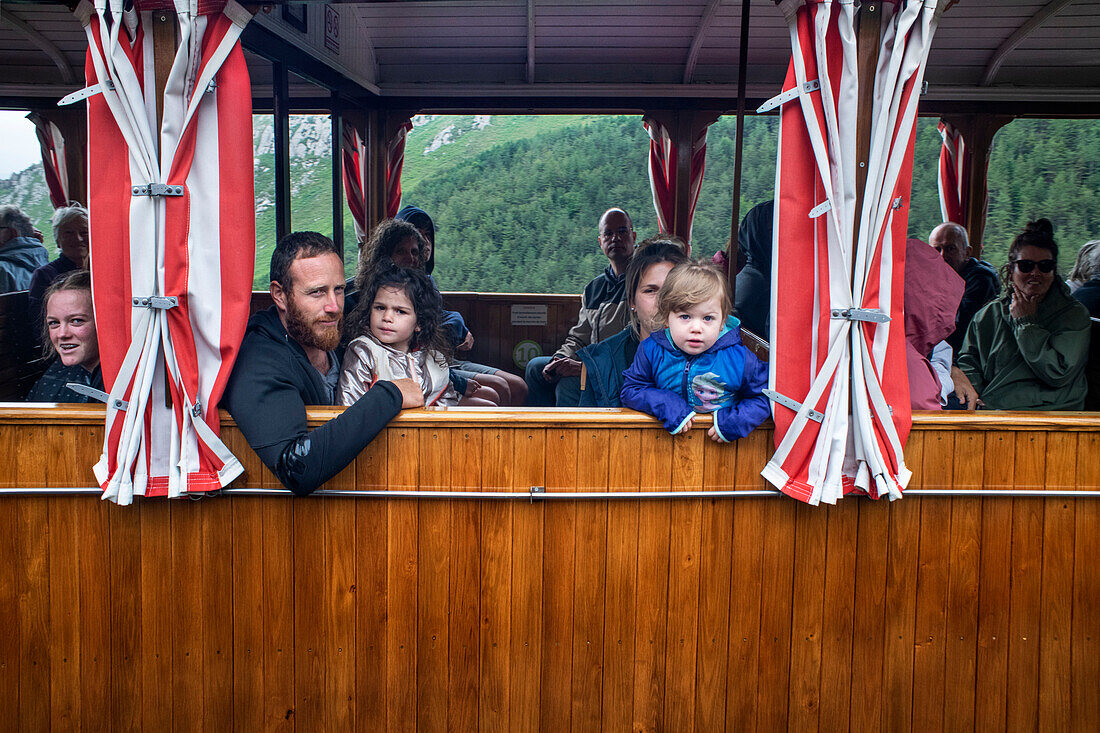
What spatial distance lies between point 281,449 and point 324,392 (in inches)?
14.5

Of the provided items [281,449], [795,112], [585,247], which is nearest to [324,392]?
[281,449]

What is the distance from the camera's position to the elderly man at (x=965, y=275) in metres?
5.12

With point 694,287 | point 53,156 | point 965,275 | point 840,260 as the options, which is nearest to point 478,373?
point 694,287

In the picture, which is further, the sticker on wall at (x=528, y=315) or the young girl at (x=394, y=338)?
the sticker on wall at (x=528, y=315)

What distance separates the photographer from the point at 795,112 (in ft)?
6.88

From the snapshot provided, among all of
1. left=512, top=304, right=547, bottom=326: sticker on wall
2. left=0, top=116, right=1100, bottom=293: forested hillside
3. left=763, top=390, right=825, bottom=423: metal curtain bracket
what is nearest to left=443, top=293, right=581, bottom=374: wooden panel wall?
left=512, top=304, right=547, bottom=326: sticker on wall

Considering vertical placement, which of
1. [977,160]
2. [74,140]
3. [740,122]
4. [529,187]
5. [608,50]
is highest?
[529,187]

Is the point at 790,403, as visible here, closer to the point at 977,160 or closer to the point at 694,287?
the point at 694,287

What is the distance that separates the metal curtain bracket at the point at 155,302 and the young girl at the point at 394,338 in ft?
2.07

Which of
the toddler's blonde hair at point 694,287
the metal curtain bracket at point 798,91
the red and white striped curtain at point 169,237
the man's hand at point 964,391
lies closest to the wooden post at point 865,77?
the metal curtain bracket at point 798,91

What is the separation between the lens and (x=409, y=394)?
7.45ft

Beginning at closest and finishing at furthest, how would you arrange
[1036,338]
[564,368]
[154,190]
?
1. [154,190]
2. [1036,338]
3. [564,368]

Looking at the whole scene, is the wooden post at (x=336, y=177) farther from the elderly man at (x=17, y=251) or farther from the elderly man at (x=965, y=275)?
the elderly man at (x=965, y=275)

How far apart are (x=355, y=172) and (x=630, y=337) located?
4217mm
